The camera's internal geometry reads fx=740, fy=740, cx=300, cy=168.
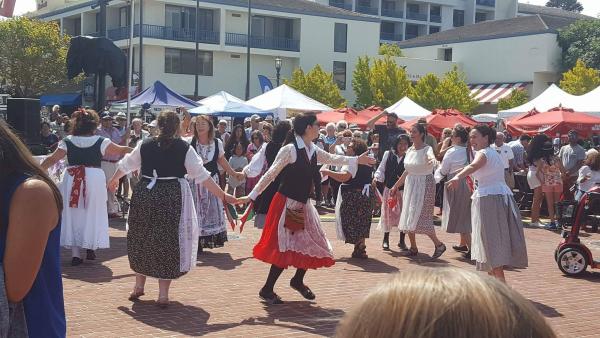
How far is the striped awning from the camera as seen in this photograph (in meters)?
51.0

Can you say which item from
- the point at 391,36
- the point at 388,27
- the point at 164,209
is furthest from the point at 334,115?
the point at 388,27

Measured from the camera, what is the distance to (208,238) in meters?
10.3

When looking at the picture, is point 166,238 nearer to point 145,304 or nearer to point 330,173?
point 145,304

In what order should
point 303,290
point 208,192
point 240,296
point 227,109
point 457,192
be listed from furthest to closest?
1. point 227,109
2. point 457,192
3. point 208,192
4. point 240,296
5. point 303,290

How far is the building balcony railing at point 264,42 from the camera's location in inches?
1971

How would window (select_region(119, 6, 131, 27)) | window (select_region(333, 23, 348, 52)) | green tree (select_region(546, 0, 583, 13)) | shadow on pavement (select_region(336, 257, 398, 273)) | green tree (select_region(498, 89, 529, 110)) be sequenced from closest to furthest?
shadow on pavement (select_region(336, 257, 398, 273)), green tree (select_region(498, 89, 529, 110)), window (select_region(119, 6, 131, 27)), window (select_region(333, 23, 348, 52)), green tree (select_region(546, 0, 583, 13))

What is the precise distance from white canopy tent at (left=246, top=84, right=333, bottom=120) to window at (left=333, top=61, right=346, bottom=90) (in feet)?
107

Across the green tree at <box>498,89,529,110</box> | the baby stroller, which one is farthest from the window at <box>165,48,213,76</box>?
the baby stroller

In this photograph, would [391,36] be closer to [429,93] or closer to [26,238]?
[429,93]

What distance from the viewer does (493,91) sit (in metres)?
52.6

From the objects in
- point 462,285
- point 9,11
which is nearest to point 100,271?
point 9,11

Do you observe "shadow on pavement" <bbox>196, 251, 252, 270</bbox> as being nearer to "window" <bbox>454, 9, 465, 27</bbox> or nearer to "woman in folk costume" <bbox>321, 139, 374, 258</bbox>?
"woman in folk costume" <bbox>321, 139, 374, 258</bbox>

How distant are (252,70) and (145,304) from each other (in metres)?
45.2

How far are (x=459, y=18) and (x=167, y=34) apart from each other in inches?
1536
